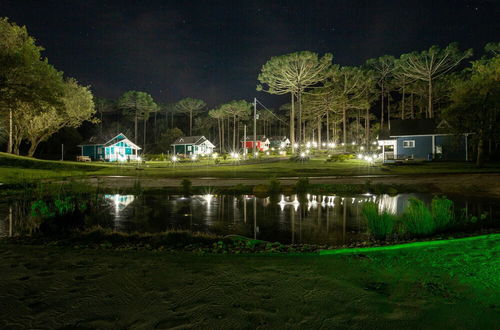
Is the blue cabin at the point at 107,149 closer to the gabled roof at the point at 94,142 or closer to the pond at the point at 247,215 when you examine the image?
the gabled roof at the point at 94,142

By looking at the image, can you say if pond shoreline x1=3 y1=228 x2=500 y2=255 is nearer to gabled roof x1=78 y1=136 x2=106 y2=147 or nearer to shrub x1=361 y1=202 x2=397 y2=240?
shrub x1=361 y1=202 x2=397 y2=240

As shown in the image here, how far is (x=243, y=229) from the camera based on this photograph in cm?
890

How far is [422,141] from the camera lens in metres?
42.0

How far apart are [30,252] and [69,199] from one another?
5378 millimetres

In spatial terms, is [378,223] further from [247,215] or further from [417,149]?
[417,149]

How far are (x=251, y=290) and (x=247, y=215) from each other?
675 cm

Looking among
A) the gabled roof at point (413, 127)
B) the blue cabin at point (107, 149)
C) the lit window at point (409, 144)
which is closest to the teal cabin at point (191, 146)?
the blue cabin at point (107, 149)

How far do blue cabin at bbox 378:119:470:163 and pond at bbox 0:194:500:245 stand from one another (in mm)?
28763

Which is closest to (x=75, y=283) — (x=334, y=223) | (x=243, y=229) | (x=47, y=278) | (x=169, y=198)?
(x=47, y=278)

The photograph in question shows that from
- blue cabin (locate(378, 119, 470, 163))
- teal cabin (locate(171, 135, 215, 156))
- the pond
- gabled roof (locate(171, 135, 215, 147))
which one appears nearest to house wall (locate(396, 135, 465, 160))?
blue cabin (locate(378, 119, 470, 163))

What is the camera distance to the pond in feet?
27.6

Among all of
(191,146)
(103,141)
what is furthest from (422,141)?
(103,141)

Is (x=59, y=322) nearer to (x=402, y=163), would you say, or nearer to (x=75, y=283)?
(x=75, y=283)

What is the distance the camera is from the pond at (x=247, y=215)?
331 inches
